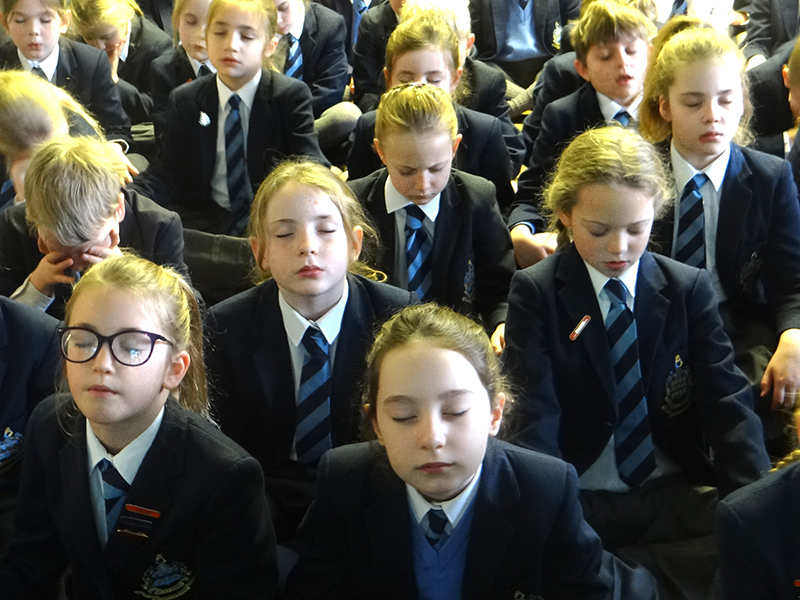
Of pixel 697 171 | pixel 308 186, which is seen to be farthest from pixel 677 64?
pixel 308 186

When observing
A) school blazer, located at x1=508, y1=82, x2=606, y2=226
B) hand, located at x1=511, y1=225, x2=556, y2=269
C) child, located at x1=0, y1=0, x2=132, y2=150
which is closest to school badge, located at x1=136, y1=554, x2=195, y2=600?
hand, located at x1=511, y1=225, x2=556, y2=269

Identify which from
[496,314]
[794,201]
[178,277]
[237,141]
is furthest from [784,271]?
[237,141]

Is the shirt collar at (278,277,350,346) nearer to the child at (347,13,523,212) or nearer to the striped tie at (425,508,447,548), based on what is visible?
the striped tie at (425,508,447,548)

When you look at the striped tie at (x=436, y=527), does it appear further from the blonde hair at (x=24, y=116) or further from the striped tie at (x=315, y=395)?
the blonde hair at (x=24, y=116)

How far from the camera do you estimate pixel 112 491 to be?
4.62 feet

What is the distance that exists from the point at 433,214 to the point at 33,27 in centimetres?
160

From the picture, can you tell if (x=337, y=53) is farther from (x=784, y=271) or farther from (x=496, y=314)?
(x=784, y=271)

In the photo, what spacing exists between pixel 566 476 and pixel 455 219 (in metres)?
0.93

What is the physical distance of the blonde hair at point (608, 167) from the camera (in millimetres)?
1672

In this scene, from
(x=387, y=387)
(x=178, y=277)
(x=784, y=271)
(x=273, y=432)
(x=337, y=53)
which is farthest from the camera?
(x=337, y=53)

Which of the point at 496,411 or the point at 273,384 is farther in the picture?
the point at 273,384

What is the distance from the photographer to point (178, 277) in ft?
5.24

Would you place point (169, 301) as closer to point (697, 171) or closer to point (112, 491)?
point (112, 491)

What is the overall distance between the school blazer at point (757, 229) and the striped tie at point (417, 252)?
19.9 inches
